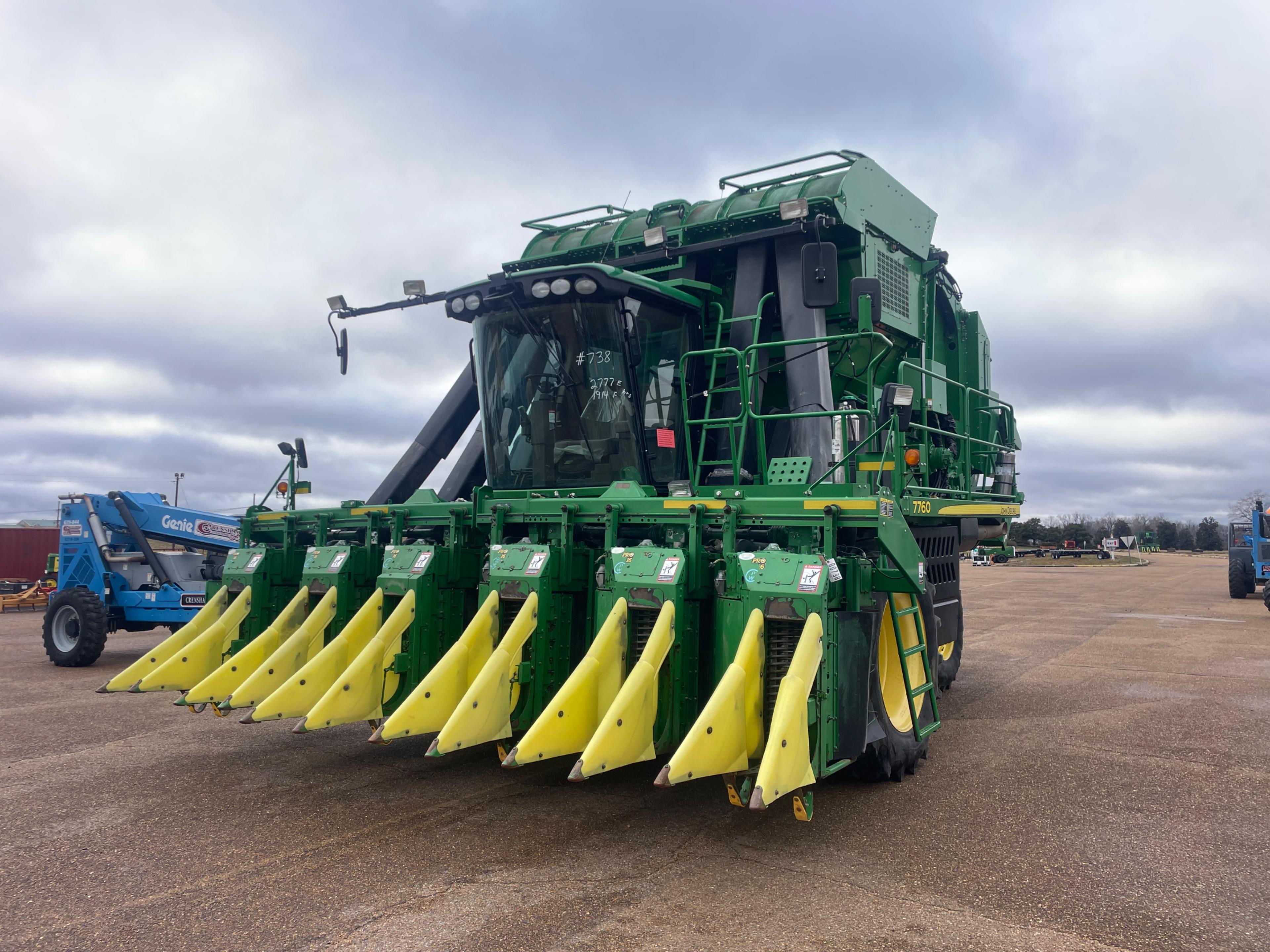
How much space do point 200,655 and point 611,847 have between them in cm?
366

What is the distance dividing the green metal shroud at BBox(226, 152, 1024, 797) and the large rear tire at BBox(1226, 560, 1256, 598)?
20529mm

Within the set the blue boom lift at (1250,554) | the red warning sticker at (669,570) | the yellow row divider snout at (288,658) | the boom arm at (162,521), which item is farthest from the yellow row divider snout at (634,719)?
the blue boom lift at (1250,554)

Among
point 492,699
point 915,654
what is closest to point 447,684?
point 492,699

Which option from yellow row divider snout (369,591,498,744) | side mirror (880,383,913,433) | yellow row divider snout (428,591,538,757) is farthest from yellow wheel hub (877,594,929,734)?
yellow row divider snout (369,591,498,744)

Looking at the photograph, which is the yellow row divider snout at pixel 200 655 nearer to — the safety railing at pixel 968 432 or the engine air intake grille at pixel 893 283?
the safety railing at pixel 968 432

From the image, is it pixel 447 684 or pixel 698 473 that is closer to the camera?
pixel 447 684

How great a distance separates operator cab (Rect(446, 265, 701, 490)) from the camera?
616 centimetres

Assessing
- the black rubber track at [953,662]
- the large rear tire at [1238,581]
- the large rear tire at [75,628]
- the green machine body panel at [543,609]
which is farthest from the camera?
the large rear tire at [1238,581]

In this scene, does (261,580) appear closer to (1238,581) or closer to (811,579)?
(811,579)

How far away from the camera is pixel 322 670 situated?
548 centimetres

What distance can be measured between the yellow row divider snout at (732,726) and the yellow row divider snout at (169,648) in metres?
4.10

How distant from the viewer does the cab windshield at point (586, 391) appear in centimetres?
620

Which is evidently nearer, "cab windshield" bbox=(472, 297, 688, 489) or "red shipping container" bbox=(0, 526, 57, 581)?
"cab windshield" bbox=(472, 297, 688, 489)

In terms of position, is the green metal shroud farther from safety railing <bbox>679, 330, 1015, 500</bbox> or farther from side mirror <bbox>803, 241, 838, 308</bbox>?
side mirror <bbox>803, 241, 838, 308</bbox>
